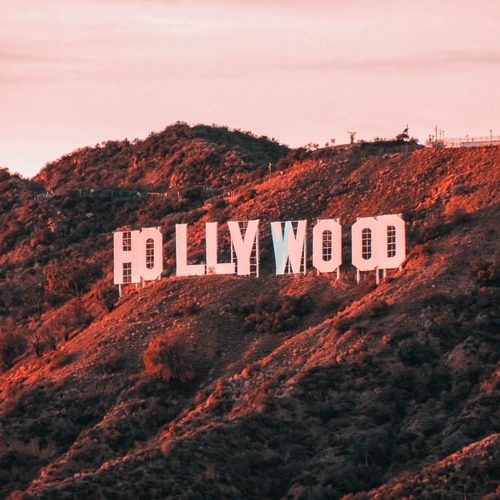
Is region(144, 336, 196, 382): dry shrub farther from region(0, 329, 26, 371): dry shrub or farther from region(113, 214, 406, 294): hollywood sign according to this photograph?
region(0, 329, 26, 371): dry shrub

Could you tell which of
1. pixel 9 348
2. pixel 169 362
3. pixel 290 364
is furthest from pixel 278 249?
pixel 9 348

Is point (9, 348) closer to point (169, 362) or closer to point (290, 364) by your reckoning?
point (169, 362)


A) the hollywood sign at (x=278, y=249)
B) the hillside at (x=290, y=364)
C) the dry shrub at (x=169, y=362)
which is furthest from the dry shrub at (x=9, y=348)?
the dry shrub at (x=169, y=362)

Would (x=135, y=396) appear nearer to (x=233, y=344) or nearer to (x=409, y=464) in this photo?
(x=233, y=344)

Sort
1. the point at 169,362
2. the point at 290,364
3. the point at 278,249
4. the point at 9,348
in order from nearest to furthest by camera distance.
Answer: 1. the point at 290,364
2. the point at 169,362
3. the point at 278,249
4. the point at 9,348

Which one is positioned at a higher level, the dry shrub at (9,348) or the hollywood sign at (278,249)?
the hollywood sign at (278,249)

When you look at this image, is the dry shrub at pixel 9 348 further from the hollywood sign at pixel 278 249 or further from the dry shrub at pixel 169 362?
the dry shrub at pixel 169 362
